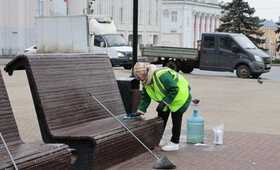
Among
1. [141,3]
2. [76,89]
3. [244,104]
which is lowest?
[244,104]

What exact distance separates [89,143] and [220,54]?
17.9 m

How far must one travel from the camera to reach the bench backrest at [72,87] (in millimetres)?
5645

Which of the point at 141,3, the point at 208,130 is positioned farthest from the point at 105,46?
the point at 141,3

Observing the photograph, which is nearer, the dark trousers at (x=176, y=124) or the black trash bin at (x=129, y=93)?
the dark trousers at (x=176, y=124)

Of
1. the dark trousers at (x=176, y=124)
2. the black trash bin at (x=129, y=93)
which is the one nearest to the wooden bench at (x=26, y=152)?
the dark trousers at (x=176, y=124)

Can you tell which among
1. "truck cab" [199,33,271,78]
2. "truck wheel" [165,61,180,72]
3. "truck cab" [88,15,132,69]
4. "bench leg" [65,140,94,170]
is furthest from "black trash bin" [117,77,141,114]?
"truck cab" [88,15,132,69]

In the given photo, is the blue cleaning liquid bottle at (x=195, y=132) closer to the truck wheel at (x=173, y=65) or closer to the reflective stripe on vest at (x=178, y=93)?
the reflective stripe on vest at (x=178, y=93)

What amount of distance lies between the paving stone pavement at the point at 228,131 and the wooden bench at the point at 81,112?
0.29 m

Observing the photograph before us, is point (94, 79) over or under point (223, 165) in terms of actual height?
over

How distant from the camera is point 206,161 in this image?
619cm

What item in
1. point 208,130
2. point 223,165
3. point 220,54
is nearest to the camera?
point 223,165

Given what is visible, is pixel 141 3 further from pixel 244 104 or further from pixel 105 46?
pixel 244 104

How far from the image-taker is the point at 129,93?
26.4 ft

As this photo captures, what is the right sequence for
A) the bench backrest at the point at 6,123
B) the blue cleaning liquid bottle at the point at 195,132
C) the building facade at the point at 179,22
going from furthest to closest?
1. the building facade at the point at 179,22
2. the blue cleaning liquid bottle at the point at 195,132
3. the bench backrest at the point at 6,123
